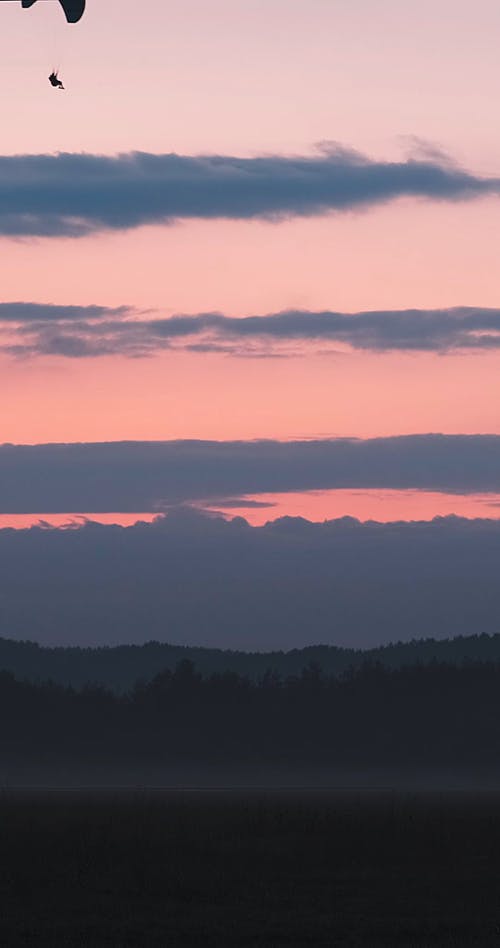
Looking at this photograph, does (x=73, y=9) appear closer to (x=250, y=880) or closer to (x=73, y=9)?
(x=73, y=9)

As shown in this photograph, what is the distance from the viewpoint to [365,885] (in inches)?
1949

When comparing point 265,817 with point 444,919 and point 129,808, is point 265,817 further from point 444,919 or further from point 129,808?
point 444,919

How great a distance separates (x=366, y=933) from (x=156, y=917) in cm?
522

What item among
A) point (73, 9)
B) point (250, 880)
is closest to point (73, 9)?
point (73, 9)

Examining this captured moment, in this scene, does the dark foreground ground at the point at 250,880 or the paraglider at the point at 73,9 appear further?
the dark foreground ground at the point at 250,880

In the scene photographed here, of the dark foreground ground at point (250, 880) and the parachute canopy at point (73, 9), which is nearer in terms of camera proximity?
the parachute canopy at point (73, 9)

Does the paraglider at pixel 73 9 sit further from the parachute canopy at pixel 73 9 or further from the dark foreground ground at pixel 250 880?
the dark foreground ground at pixel 250 880

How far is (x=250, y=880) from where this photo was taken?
49.8 metres

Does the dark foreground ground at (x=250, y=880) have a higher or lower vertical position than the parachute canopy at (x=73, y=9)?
lower

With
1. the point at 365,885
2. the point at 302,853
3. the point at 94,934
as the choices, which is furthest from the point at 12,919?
the point at 302,853

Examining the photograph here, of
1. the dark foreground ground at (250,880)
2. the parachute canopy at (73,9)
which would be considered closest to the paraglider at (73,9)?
the parachute canopy at (73,9)

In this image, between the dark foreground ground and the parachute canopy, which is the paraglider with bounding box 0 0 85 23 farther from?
the dark foreground ground

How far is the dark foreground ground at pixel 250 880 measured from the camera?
41.0m

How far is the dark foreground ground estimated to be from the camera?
4103 centimetres
